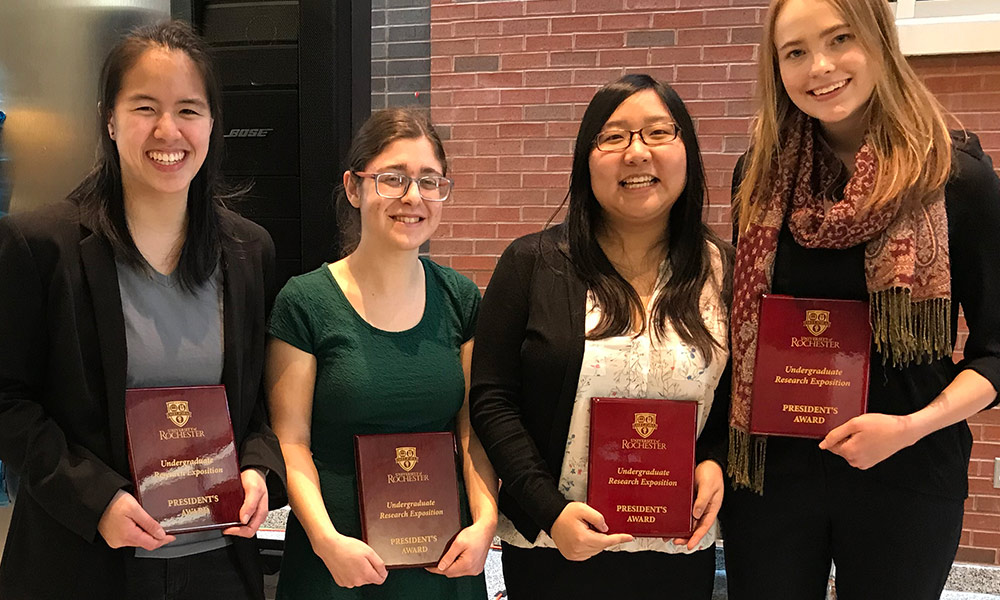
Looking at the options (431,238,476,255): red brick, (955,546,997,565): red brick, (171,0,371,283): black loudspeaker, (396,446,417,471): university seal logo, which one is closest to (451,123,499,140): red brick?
(431,238,476,255): red brick

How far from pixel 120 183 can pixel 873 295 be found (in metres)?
1.45

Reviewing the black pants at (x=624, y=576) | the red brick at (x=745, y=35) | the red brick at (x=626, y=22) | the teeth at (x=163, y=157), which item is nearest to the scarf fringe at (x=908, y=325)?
the black pants at (x=624, y=576)

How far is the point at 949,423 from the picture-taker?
1.46 m

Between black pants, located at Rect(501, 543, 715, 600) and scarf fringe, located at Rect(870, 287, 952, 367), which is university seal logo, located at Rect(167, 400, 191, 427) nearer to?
black pants, located at Rect(501, 543, 715, 600)

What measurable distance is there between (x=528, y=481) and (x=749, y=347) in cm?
51

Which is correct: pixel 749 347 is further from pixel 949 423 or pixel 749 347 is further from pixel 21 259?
pixel 21 259

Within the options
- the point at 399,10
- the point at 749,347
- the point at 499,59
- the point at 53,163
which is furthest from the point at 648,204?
the point at 399,10

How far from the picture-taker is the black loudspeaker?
215 centimetres

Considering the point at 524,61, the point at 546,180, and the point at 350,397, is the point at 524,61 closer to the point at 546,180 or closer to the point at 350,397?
the point at 546,180

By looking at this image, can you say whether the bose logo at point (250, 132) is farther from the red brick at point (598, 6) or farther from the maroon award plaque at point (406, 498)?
the red brick at point (598, 6)

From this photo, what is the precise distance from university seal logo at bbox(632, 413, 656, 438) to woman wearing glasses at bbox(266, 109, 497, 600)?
0.36m

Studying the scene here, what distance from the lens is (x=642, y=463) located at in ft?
4.90

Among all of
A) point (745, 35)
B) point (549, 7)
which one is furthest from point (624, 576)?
point (549, 7)

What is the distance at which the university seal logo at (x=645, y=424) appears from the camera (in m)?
1.49
